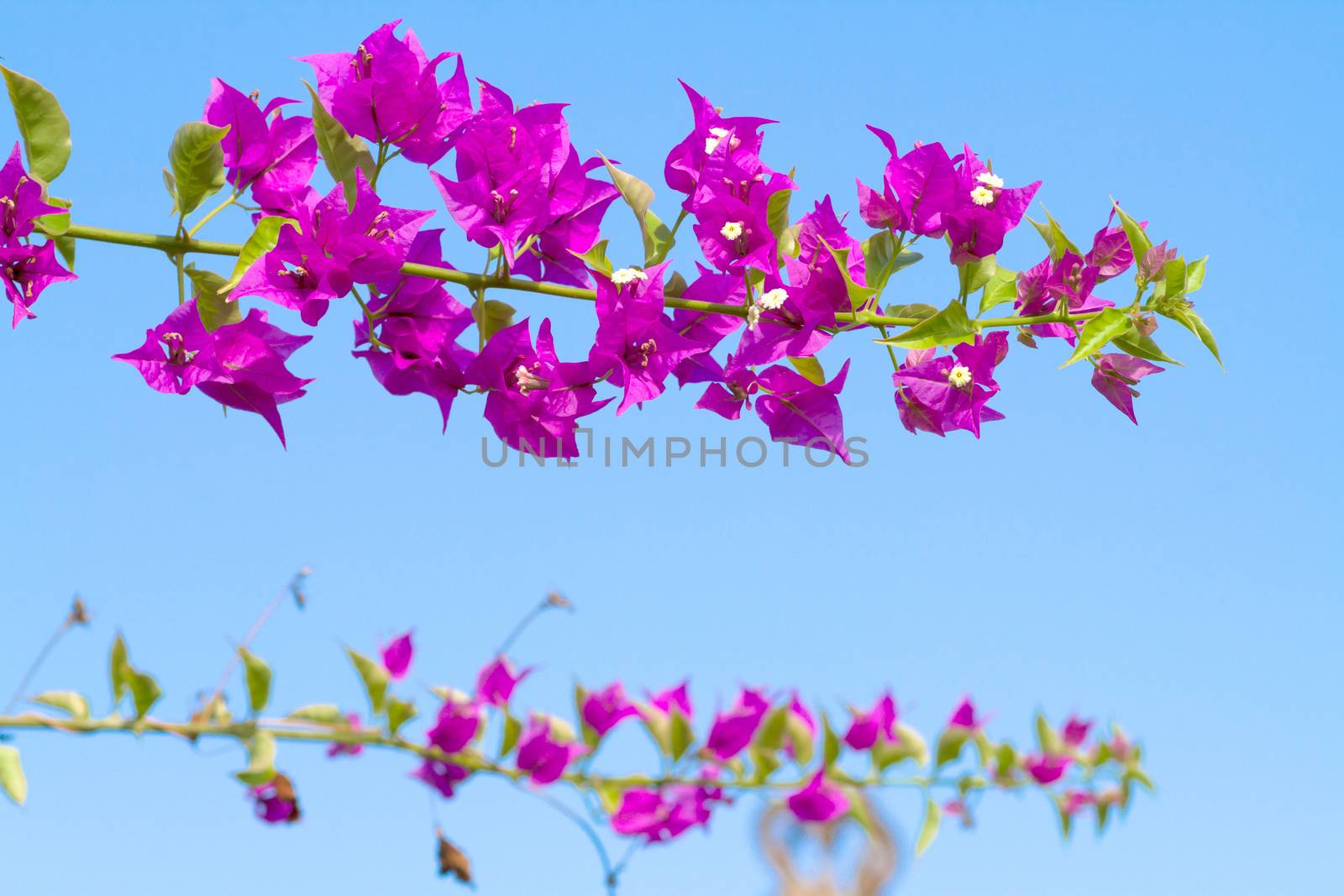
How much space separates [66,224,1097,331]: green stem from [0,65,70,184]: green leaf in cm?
6

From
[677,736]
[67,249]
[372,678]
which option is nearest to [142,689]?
[372,678]

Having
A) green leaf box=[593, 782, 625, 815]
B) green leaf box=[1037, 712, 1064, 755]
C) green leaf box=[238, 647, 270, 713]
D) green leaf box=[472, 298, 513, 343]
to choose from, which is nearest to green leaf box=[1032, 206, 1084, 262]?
green leaf box=[472, 298, 513, 343]

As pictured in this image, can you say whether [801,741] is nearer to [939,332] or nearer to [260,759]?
[260,759]

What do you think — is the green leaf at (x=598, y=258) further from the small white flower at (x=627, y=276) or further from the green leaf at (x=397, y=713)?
the green leaf at (x=397, y=713)

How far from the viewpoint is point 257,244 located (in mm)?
764

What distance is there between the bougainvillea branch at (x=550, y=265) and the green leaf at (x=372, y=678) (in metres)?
0.65

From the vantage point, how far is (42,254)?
803 millimetres

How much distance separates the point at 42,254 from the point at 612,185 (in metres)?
0.43

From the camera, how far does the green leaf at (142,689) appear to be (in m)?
1.16

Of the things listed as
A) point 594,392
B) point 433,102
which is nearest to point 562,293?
point 594,392

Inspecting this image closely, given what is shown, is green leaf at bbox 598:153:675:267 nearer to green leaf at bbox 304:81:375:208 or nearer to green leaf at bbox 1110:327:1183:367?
green leaf at bbox 304:81:375:208

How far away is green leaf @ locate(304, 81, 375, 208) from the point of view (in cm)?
82

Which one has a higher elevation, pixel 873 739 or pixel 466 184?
pixel 466 184

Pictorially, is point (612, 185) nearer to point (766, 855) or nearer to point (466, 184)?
point (466, 184)
